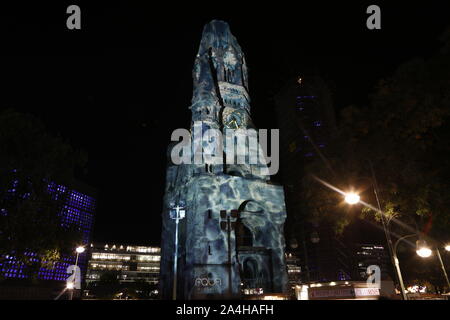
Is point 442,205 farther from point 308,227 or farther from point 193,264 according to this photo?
point 308,227

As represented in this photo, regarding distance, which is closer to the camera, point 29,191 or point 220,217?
point 29,191

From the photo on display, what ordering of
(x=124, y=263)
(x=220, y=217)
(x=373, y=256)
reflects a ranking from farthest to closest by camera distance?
1. (x=373, y=256)
2. (x=124, y=263)
3. (x=220, y=217)

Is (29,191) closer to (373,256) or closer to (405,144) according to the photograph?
(405,144)

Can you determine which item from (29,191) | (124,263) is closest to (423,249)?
(29,191)

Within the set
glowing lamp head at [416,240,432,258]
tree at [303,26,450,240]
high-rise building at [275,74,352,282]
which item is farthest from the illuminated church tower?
high-rise building at [275,74,352,282]

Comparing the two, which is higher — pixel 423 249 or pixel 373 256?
pixel 373 256

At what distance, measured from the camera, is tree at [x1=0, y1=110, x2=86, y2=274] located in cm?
1755

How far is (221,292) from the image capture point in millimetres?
33812

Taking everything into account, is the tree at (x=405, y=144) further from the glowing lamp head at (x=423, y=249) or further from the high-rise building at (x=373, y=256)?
the high-rise building at (x=373, y=256)

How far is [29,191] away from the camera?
19047mm

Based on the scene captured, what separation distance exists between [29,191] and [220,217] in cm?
2032
